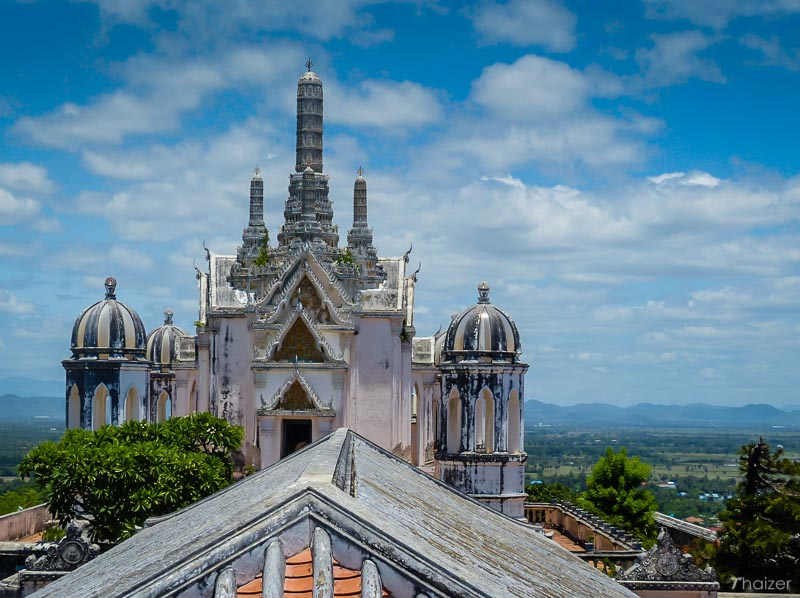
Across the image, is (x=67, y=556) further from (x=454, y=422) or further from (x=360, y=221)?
(x=360, y=221)

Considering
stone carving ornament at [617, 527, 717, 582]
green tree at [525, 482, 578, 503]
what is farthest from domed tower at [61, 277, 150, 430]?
stone carving ornament at [617, 527, 717, 582]

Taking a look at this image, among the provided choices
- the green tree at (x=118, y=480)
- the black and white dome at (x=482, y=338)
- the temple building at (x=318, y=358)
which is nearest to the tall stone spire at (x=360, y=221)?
the temple building at (x=318, y=358)

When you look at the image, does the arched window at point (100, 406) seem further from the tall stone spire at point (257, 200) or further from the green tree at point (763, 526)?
the green tree at point (763, 526)

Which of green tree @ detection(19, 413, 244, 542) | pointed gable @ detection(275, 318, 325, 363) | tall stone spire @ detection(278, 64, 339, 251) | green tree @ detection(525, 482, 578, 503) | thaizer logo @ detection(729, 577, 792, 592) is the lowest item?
green tree @ detection(525, 482, 578, 503)

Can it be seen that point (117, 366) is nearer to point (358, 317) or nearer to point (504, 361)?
point (358, 317)

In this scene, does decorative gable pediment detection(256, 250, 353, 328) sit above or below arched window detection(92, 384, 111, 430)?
above

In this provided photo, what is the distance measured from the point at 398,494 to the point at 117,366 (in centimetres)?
3036

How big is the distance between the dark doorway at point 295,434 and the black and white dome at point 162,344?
50.7ft

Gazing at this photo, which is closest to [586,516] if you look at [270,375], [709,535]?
[709,535]

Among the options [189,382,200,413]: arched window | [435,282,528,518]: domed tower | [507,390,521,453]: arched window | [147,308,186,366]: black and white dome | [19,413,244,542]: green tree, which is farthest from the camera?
[147,308,186,366]: black and white dome

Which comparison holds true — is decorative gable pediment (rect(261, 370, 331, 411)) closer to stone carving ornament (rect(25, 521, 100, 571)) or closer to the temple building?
the temple building

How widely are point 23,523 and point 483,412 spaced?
14.0 m

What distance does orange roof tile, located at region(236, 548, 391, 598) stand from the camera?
227 inches

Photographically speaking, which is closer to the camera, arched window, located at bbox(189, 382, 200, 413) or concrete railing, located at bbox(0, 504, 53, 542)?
concrete railing, located at bbox(0, 504, 53, 542)
